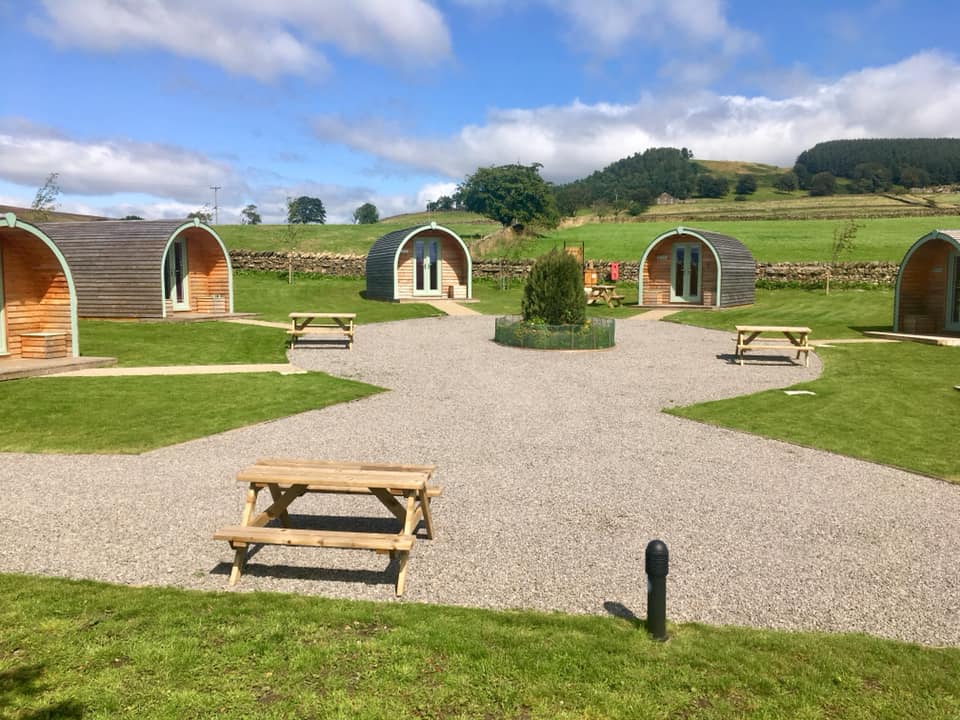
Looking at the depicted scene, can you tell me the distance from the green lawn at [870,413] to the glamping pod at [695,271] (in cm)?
1447

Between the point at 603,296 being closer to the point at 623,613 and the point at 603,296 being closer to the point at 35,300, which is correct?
the point at 35,300

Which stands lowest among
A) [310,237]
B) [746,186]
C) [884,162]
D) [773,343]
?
[773,343]

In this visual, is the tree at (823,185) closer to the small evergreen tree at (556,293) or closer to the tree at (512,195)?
the tree at (512,195)

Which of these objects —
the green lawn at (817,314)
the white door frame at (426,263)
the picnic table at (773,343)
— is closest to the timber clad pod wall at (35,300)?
the picnic table at (773,343)

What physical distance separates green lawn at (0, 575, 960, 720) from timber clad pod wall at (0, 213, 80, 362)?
41.4 feet

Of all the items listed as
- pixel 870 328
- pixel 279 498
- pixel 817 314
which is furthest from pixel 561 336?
pixel 279 498

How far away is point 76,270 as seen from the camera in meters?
23.8

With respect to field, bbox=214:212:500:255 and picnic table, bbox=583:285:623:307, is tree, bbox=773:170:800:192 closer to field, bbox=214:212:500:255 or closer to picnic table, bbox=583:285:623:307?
field, bbox=214:212:500:255

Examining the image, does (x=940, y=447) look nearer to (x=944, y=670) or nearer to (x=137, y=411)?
(x=944, y=670)

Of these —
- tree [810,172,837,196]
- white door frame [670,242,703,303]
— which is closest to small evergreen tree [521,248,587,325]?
white door frame [670,242,703,303]

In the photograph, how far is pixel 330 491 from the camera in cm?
628

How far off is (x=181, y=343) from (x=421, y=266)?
16.1 meters

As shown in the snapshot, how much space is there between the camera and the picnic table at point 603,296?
109 ft

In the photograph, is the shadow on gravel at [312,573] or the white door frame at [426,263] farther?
the white door frame at [426,263]
